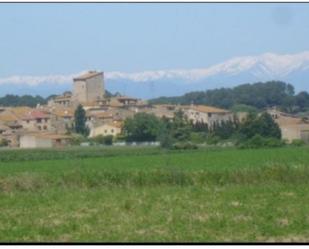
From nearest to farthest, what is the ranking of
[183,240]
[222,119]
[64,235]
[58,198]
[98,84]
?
1. [183,240]
2. [64,235]
3. [58,198]
4. [222,119]
5. [98,84]

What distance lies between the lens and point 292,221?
12500 millimetres

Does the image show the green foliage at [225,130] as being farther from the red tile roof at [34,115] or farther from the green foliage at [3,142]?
the red tile roof at [34,115]

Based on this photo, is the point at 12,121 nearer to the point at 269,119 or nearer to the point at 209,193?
the point at 269,119

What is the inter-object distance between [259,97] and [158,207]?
124 meters

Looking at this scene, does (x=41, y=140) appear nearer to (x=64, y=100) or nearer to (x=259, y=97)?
(x=64, y=100)

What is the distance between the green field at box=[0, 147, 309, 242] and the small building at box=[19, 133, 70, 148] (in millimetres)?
55875

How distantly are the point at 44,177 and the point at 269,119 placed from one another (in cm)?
5739

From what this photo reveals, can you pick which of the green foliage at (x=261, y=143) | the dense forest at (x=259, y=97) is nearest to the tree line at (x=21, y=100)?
the dense forest at (x=259, y=97)

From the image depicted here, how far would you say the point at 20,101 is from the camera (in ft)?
540

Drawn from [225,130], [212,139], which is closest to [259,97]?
[225,130]

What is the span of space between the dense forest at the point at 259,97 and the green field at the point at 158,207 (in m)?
104

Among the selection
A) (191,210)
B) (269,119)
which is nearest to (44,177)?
(191,210)

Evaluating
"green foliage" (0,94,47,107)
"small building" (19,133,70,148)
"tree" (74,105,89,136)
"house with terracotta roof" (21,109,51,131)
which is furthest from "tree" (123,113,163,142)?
"green foliage" (0,94,47,107)

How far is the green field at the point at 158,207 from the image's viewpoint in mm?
11516
